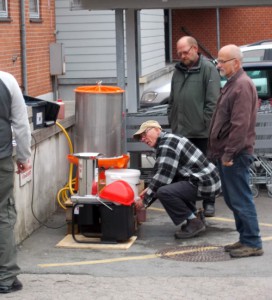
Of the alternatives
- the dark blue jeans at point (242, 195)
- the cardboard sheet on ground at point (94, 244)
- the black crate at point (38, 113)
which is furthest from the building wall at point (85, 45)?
the dark blue jeans at point (242, 195)

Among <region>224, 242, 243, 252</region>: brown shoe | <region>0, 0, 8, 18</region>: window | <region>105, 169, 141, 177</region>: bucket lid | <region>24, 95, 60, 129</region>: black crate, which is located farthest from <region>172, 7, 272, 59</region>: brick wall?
<region>224, 242, 243, 252</region>: brown shoe

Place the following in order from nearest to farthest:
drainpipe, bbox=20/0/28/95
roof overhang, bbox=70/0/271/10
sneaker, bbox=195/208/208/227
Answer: sneaker, bbox=195/208/208/227
roof overhang, bbox=70/0/271/10
drainpipe, bbox=20/0/28/95

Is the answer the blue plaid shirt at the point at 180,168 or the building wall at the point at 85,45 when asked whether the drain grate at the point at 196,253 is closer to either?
the blue plaid shirt at the point at 180,168

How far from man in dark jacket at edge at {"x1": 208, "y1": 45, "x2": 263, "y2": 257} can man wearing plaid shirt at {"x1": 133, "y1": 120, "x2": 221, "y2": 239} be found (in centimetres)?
65

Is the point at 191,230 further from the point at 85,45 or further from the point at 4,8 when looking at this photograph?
the point at 85,45

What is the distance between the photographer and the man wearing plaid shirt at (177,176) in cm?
802

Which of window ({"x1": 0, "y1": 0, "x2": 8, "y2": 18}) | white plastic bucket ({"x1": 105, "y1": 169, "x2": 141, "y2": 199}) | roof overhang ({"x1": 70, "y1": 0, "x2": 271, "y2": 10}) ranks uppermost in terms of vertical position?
window ({"x1": 0, "y1": 0, "x2": 8, "y2": 18})

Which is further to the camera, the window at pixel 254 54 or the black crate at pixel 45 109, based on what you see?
the window at pixel 254 54

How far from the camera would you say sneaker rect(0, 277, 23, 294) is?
6273 mm

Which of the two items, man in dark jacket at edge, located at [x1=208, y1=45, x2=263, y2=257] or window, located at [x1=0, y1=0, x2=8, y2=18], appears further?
window, located at [x1=0, y1=0, x2=8, y2=18]

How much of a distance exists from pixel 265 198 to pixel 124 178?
8.95 feet

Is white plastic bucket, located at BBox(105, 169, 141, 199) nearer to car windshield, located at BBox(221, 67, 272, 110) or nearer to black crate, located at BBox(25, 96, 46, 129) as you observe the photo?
black crate, located at BBox(25, 96, 46, 129)

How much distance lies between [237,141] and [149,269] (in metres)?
1.38

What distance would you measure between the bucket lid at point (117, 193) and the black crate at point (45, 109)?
4.59ft
